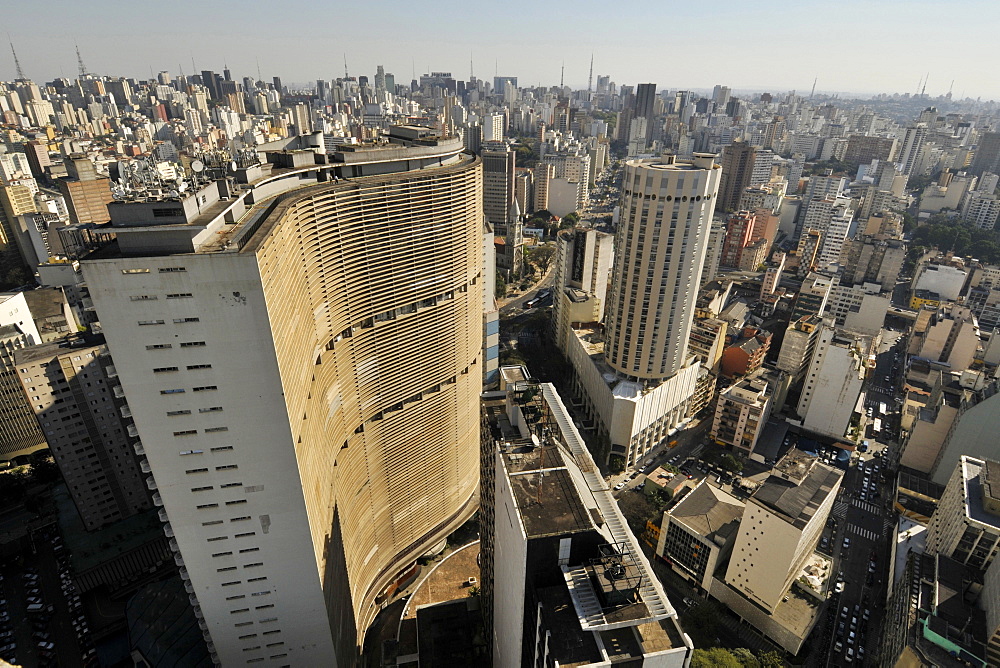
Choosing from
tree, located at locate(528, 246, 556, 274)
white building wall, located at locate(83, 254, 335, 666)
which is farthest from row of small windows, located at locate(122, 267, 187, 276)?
tree, located at locate(528, 246, 556, 274)

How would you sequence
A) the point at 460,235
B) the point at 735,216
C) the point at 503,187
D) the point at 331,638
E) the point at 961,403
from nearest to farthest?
the point at 331,638 → the point at 460,235 → the point at 961,403 → the point at 735,216 → the point at 503,187

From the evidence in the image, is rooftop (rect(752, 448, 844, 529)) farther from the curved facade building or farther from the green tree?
the curved facade building

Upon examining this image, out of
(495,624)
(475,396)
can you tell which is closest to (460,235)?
(475,396)

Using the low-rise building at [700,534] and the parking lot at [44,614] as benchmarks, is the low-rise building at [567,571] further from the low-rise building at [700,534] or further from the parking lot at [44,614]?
the parking lot at [44,614]

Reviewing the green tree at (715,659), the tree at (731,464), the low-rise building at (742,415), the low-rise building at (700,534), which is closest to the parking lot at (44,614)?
the green tree at (715,659)

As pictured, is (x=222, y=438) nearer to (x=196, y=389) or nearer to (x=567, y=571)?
(x=196, y=389)

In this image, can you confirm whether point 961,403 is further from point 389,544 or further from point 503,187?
point 503,187
